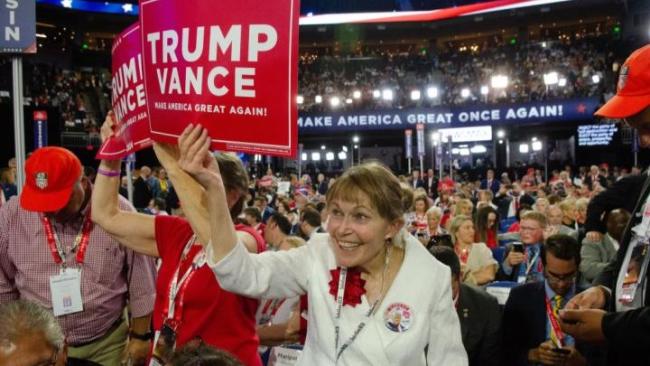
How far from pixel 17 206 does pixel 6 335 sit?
5.05ft

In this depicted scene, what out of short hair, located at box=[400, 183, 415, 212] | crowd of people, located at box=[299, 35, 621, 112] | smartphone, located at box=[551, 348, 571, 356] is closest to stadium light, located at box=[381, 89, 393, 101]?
crowd of people, located at box=[299, 35, 621, 112]

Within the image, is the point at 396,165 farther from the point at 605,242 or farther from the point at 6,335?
the point at 6,335

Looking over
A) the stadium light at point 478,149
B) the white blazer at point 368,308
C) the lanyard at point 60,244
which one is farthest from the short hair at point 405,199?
the stadium light at point 478,149

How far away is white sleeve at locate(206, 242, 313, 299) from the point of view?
77.2 inches

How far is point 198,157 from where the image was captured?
1.98 metres

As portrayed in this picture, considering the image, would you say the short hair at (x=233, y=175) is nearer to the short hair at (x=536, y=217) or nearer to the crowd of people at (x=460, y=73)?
the short hair at (x=536, y=217)

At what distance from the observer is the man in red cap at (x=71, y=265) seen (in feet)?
9.70

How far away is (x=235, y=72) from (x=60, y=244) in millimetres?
1525

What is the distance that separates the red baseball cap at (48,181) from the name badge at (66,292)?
0.34 m

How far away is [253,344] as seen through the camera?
2.51 metres

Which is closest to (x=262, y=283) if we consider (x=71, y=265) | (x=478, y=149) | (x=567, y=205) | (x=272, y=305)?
(x=71, y=265)

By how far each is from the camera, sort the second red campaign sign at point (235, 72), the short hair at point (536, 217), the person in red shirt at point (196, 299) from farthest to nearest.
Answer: the short hair at point (536, 217), the person in red shirt at point (196, 299), the second red campaign sign at point (235, 72)

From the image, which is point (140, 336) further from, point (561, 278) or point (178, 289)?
point (561, 278)

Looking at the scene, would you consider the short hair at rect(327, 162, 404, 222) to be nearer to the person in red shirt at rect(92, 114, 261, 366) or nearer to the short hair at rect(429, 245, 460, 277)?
the person in red shirt at rect(92, 114, 261, 366)
